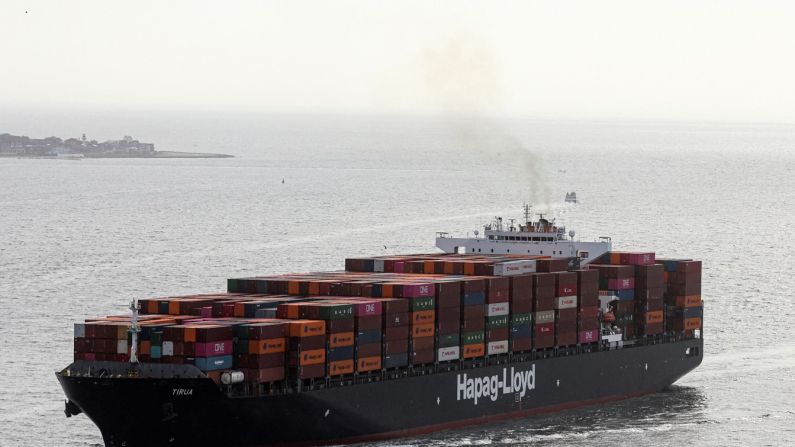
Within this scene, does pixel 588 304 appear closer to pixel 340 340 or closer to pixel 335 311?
pixel 340 340

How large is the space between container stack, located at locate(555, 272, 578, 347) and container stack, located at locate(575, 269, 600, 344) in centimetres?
42

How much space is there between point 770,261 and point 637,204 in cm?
5012

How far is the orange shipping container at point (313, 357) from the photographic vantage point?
155 feet

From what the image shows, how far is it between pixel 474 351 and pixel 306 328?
10611 millimetres

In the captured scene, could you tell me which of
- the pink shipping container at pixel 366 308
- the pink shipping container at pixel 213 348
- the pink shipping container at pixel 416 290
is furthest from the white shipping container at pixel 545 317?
the pink shipping container at pixel 213 348

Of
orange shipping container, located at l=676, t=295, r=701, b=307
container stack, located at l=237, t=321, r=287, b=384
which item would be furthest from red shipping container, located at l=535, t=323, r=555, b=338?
container stack, located at l=237, t=321, r=287, b=384

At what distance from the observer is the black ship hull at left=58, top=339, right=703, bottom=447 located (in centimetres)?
4566

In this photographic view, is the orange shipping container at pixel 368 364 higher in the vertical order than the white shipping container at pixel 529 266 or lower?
lower

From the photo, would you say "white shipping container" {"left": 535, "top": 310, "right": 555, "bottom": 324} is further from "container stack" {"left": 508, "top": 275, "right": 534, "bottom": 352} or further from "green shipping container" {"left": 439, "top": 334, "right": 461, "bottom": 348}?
"green shipping container" {"left": 439, "top": 334, "right": 461, "bottom": 348}

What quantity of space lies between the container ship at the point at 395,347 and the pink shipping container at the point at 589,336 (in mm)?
229

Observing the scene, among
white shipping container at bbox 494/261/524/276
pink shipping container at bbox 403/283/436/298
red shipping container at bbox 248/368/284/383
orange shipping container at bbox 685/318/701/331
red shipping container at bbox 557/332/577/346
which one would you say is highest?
white shipping container at bbox 494/261/524/276

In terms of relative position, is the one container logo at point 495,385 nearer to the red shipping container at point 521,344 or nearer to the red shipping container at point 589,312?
the red shipping container at point 521,344

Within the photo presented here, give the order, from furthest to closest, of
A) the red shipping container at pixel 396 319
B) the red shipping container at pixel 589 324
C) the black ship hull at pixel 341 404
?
the red shipping container at pixel 589 324 → the red shipping container at pixel 396 319 → the black ship hull at pixel 341 404

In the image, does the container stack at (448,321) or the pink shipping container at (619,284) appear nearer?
the container stack at (448,321)
